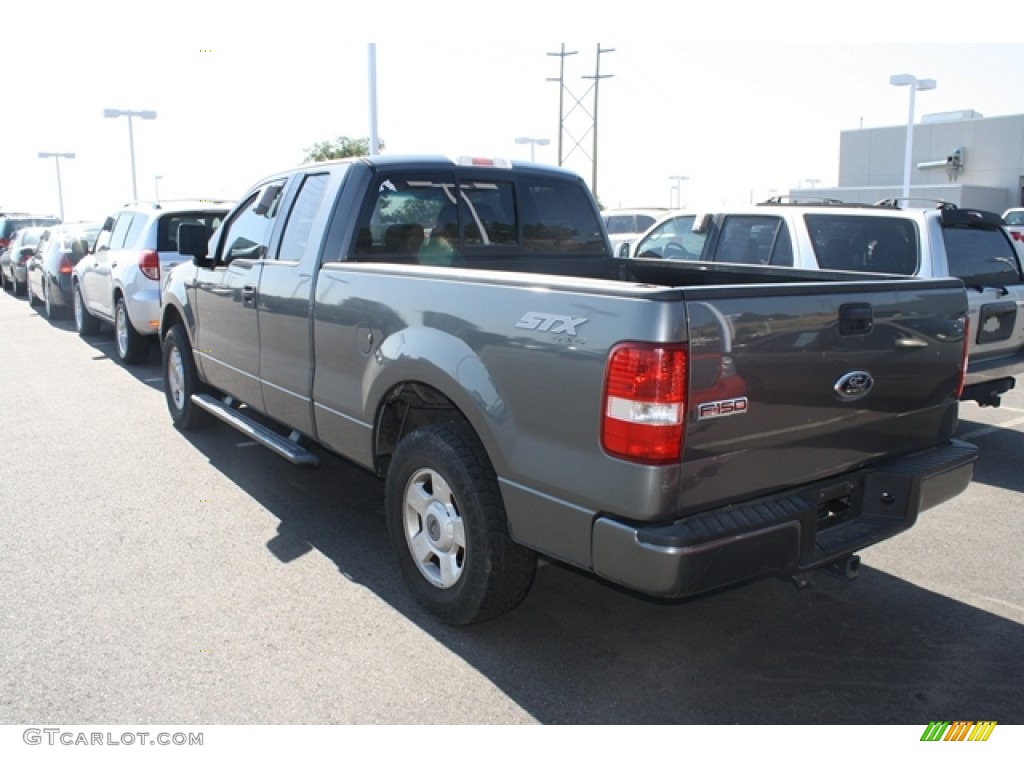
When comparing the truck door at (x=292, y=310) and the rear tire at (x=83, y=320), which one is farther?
the rear tire at (x=83, y=320)

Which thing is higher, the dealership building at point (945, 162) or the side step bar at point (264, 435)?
the dealership building at point (945, 162)

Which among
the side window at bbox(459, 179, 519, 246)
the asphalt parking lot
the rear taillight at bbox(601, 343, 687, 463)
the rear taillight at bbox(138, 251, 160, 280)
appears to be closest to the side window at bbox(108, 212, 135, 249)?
the rear taillight at bbox(138, 251, 160, 280)

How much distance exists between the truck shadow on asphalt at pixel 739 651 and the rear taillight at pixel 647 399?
3.48 ft

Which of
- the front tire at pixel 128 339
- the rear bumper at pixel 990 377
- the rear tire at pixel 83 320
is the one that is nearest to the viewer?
the rear bumper at pixel 990 377

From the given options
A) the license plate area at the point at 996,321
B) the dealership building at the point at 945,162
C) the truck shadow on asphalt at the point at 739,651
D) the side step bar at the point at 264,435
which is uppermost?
the dealership building at the point at 945,162

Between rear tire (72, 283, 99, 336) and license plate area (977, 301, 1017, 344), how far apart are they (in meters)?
11.8

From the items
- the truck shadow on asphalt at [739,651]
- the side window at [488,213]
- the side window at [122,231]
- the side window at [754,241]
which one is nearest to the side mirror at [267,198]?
the side window at [488,213]

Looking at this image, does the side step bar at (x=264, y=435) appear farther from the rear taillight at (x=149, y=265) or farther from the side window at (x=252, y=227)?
the rear taillight at (x=149, y=265)

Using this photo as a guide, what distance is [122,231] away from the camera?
439 inches

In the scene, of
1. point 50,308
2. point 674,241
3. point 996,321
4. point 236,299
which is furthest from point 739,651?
point 50,308

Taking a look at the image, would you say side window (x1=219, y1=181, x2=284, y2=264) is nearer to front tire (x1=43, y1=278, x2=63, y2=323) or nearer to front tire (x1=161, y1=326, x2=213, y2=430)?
front tire (x1=161, y1=326, x2=213, y2=430)

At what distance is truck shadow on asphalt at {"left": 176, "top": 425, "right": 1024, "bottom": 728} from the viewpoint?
10.9ft

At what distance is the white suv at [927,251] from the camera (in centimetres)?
669

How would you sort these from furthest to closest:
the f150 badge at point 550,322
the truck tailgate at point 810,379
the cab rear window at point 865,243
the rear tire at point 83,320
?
the rear tire at point 83,320 < the cab rear window at point 865,243 < the f150 badge at point 550,322 < the truck tailgate at point 810,379
